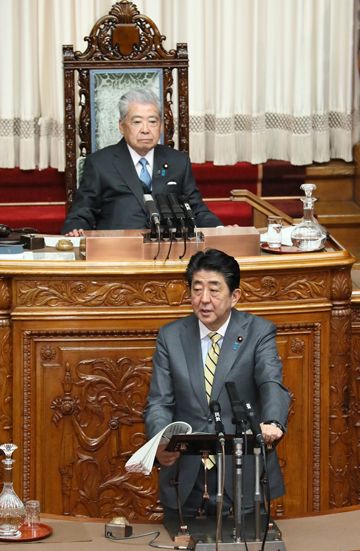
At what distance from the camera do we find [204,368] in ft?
15.9

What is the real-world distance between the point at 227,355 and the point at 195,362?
0.37ft

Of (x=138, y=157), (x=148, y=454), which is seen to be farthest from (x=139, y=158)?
(x=148, y=454)

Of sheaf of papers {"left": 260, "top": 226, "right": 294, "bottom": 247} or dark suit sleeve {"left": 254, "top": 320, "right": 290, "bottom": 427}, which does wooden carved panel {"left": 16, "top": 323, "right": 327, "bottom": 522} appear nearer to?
sheaf of papers {"left": 260, "top": 226, "right": 294, "bottom": 247}

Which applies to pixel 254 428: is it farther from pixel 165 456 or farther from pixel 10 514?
pixel 10 514

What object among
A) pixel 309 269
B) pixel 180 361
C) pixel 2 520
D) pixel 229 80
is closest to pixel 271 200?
pixel 229 80

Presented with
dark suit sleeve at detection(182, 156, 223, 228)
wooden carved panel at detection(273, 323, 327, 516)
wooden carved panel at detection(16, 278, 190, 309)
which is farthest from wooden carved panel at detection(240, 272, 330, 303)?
dark suit sleeve at detection(182, 156, 223, 228)

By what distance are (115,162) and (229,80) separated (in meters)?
2.71

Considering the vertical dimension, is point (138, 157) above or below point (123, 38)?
below

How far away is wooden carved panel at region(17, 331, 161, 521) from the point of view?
5809 millimetres

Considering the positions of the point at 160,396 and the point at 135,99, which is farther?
the point at 135,99

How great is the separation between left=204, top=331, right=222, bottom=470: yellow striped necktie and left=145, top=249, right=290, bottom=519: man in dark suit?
0.04 ft

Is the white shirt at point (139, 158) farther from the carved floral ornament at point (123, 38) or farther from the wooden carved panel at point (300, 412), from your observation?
the wooden carved panel at point (300, 412)

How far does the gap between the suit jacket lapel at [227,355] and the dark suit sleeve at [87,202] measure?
1.75 metres

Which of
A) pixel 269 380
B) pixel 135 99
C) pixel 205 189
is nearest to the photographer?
pixel 269 380
